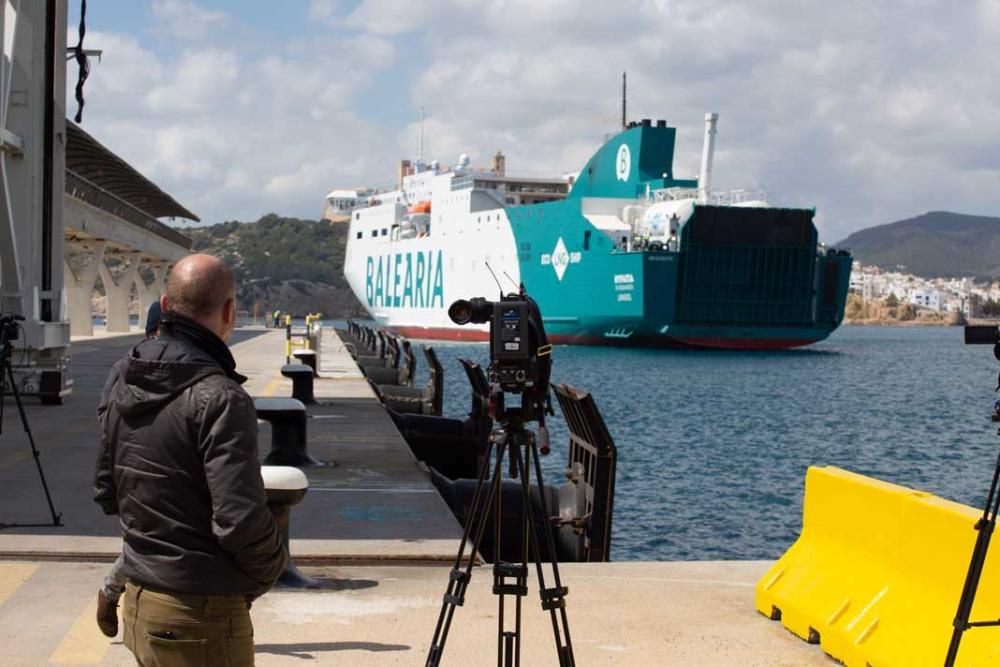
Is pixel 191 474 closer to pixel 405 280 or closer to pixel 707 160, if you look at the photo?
pixel 707 160

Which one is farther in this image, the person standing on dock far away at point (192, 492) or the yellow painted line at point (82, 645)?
the yellow painted line at point (82, 645)

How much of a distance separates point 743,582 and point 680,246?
51377 millimetres

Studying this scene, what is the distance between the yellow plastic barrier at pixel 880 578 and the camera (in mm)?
5211

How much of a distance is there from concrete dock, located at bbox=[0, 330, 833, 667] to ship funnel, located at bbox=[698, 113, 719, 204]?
5237 centimetres

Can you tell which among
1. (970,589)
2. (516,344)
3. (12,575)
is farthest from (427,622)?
(970,589)

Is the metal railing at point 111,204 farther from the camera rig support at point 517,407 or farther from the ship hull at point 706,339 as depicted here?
the camera rig support at point 517,407

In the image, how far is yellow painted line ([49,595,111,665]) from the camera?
5594mm

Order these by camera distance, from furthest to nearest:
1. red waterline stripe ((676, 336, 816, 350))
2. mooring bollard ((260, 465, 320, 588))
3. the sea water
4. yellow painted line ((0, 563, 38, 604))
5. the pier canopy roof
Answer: red waterline stripe ((676, 336, 816, 350))
the pier canopy roof
the sea water
yellow painted line ((0, 563, 38, 604))
mooring bollard ((260, 465, 320, 588))

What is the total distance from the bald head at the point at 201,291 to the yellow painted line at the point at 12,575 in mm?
3772

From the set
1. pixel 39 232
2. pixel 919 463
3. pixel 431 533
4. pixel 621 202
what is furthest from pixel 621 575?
pixel 621 202

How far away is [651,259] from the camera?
57469mm

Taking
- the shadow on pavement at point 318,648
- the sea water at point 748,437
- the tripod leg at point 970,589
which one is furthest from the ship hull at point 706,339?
the tripod leg at point 970,589

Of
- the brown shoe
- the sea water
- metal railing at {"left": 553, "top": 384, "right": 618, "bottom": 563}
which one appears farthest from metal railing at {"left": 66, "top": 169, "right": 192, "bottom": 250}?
the brown shoe

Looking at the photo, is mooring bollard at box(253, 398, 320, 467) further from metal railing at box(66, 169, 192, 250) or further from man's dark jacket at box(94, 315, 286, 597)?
metal railing at box(66, 169, 192, 250)
